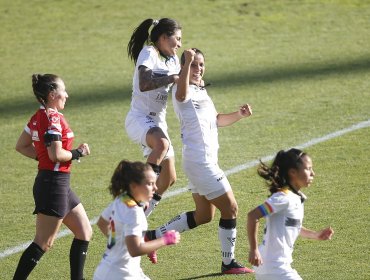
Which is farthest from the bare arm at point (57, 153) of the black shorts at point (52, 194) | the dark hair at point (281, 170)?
the dark hair at point (281, 170)

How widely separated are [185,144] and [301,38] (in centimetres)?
1007

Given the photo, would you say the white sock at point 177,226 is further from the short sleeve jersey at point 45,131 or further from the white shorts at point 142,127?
the short sleeve jersey at point 45,131

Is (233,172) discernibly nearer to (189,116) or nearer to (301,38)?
(189,116)

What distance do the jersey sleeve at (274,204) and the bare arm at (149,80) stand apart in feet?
7.84

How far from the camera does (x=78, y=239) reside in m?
7.88

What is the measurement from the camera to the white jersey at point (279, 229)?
6.61 meters

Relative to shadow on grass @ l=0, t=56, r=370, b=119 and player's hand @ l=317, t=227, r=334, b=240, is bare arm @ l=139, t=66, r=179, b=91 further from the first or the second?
shadow on grass @ l=0, t=56, r=370, b=119

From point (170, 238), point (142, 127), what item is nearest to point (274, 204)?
point (170, 238)

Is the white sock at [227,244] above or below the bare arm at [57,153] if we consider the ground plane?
below

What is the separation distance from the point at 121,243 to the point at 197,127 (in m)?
2.04

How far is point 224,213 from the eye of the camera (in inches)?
327

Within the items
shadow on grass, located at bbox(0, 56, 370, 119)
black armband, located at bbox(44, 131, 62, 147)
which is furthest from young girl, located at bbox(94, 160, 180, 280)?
shadow on grass, located at bbox(0, 56, 370, 119)

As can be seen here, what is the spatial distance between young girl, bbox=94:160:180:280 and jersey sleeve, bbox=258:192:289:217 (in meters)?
0.65

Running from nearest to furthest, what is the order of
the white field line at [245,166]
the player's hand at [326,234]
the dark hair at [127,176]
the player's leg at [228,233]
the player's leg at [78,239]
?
the dark hair at [127,176] < the player's hand at [326,234] < the player's leg at [78,239] < the player's leg at [228,233] < the white field line at [245,166]
